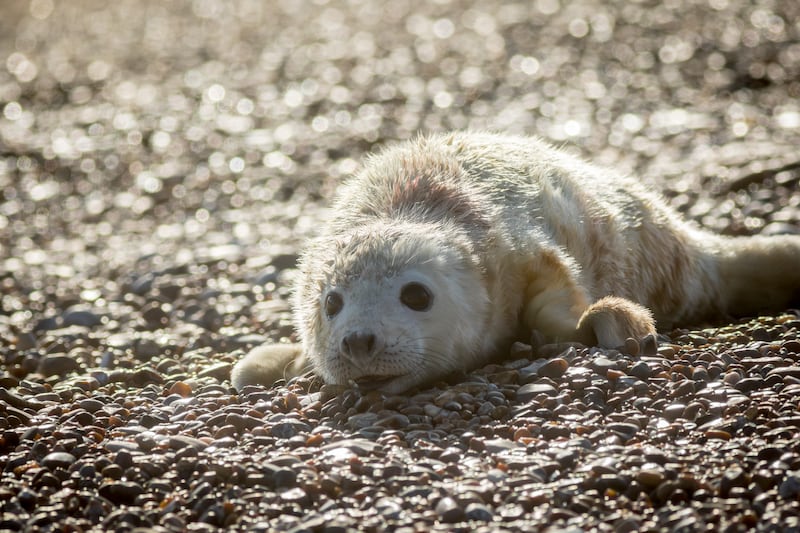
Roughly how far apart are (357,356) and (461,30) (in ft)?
39.7

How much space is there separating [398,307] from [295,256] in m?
3.76

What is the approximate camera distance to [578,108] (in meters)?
12.2

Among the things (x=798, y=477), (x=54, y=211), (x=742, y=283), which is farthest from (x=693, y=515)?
→ (x=54, y=211)

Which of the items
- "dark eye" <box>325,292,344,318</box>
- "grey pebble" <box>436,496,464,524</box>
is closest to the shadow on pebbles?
"grey pebble" <box>436,496,464,524</box>

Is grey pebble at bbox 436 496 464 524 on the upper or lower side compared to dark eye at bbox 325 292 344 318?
lower

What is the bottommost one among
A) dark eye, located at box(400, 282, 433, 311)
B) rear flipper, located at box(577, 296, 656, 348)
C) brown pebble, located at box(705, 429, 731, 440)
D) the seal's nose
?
brown pebble, located at box(705, 429, 731, 440)

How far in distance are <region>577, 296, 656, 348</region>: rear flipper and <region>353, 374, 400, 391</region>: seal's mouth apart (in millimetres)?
1067

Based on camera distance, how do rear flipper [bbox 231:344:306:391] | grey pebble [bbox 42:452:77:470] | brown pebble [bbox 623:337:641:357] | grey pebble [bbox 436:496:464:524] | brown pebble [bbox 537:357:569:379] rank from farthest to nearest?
rear flipper [bbox 231:344:306:391] < brown pebble [bbox 623:337:641:357] < brown pebble [bbox 537:357:569:379] < grey pebble [bbox 42:452:77:470] < grey pebble [bbox 436:496:464:524]

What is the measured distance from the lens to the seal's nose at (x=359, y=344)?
505 centimetres

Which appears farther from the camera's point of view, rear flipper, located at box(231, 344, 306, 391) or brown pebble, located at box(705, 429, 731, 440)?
rear flipper, located at box(231, 344, 306, 391)

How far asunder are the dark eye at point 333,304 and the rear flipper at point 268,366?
661 millimetres

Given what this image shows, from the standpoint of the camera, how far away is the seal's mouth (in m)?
5.28

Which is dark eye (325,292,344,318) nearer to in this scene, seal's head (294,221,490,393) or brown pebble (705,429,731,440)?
seal's head (294,221,490,393)

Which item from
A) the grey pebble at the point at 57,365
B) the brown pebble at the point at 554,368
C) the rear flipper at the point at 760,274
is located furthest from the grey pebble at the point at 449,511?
the grey pebble at the point at 57,365
